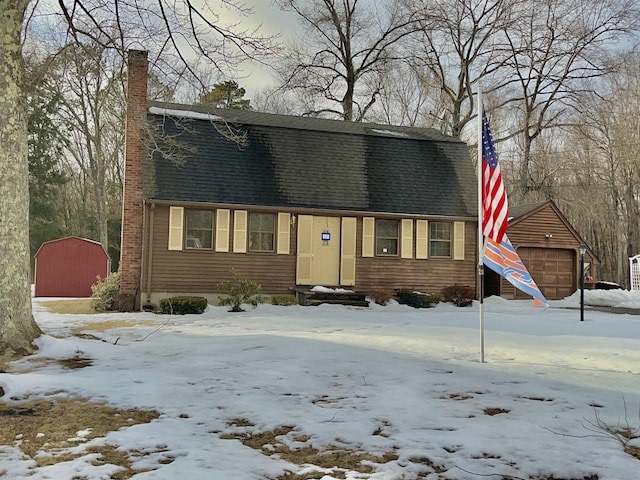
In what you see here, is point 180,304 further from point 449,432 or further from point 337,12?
point 337,12

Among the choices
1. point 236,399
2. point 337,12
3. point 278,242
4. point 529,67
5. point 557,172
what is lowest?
point 236,399

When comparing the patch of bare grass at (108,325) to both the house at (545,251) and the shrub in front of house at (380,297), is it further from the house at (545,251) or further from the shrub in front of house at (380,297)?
the house at (545,251)

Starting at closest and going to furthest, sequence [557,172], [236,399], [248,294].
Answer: [236,399] < [248,294] < [557,172]

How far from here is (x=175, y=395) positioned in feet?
17.5

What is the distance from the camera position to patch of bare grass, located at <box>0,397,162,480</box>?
11.9ft

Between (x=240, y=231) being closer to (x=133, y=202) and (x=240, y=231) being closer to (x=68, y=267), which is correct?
(x=133, y=202)

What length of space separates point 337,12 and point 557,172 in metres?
15.8

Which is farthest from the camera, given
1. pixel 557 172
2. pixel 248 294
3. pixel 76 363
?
pixel 557 172

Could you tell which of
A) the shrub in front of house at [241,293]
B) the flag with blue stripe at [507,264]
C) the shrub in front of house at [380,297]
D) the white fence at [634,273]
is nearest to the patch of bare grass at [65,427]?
the flag with blue stripe at [507,264]

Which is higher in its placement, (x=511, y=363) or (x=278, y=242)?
(x=278, y=242)

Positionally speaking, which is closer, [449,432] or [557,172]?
[449,432]

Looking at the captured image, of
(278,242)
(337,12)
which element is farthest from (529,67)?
(278,242)

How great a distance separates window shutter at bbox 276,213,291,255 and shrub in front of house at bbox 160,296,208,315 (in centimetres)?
347

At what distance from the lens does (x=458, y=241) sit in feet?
61.7
